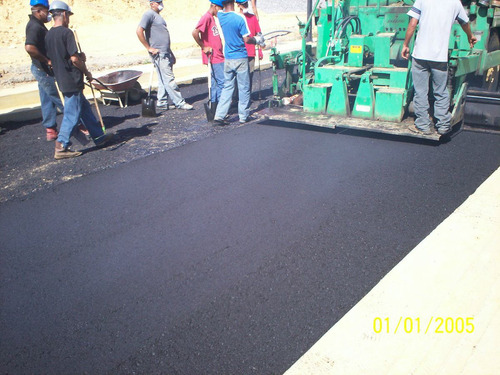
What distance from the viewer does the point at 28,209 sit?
4.27 m

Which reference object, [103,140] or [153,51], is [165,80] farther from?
[103,140]

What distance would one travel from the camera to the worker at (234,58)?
20.5ft

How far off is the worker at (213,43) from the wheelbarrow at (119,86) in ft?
6.16

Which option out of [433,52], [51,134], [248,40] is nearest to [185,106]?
[248,40]

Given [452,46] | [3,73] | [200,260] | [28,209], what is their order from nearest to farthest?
1. [200,260]
2. [28,209]
3. [452,46]
4. [3,73]

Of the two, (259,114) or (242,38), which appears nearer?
(242,38)

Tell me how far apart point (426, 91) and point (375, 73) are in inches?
36.2

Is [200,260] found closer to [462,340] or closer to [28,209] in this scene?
[462,340]

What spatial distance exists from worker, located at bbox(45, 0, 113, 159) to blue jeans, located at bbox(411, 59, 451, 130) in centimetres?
447

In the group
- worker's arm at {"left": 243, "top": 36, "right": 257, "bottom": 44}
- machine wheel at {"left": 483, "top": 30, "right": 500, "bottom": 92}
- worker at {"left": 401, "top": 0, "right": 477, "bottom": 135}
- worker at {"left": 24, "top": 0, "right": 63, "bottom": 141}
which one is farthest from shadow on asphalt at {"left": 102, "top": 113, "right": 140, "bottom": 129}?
machine wheel at {"left": 483, "top": 30, "right": 500, "bottom": 92}

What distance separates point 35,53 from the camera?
18.3 ft

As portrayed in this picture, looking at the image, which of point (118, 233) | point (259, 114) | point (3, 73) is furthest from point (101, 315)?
point (3, 73)

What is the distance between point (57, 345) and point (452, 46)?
661cm

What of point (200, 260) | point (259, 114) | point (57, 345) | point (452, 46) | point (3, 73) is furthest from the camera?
point (3, 73)
